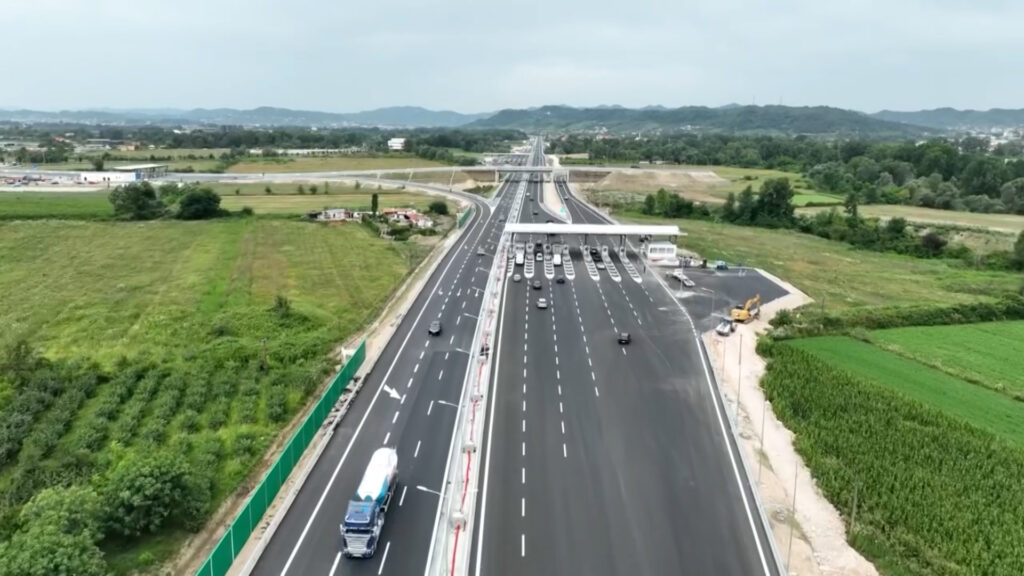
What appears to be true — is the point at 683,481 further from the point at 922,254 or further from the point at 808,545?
the point at 922,254

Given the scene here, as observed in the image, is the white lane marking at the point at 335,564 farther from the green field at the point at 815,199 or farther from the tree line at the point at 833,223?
the green field at the point at 815,199

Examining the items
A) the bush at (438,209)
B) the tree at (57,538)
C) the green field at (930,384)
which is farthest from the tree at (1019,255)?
the tree at (57,538)

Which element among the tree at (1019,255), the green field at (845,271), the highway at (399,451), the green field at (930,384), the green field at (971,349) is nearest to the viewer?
the highway at (399,451)

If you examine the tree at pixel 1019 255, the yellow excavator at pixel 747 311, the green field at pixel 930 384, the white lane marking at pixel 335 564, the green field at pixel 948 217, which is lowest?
the white lane marking at pixel 335 564

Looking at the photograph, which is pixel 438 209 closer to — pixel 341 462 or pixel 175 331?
pixel 175 331

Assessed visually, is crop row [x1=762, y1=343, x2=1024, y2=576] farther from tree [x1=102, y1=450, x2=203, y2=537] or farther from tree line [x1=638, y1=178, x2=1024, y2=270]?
tree line [x1=638, y1=178, x2=1024, y2=270]
